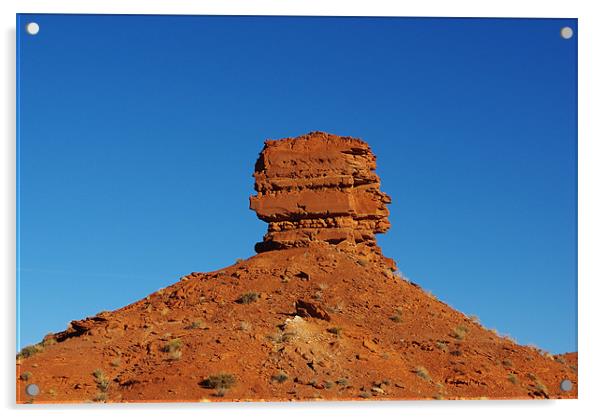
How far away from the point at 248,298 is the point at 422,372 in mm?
5811

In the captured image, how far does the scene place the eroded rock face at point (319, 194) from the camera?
3453cm

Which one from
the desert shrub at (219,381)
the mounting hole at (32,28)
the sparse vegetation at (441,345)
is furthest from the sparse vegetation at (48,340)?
the mounting hole at (32,28)

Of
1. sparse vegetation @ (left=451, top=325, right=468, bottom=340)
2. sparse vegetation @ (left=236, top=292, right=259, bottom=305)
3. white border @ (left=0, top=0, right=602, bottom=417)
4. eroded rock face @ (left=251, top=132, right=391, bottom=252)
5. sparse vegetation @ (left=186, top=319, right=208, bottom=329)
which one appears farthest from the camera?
eroded rock face @ (left=251, top=132, right=391, bottom=252)

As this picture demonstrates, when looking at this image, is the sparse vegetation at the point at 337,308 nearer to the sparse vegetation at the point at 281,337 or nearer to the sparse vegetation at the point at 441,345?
the sparse vegetation at the point at 281,337

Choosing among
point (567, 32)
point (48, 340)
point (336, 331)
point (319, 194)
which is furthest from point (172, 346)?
point (567, 32)

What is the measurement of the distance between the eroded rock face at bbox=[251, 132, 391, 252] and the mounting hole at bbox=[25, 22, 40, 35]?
12943mm

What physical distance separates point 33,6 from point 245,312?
1031cm

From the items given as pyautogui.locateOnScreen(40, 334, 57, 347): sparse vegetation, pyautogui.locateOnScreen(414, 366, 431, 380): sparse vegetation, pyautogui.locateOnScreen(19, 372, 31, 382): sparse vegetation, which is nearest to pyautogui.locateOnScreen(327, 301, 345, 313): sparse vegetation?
pyautogui.locateOnScreen(414, 366, 431, 380): sparse vegetation

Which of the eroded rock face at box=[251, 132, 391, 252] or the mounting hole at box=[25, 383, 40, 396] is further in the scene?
the eroded rock face at box=[251, 132, 391, 252]

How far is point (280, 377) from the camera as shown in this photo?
2541cm

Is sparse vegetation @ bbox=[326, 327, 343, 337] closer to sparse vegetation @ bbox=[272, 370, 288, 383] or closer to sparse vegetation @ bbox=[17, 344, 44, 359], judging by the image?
sparse vegetation @ bbox=[272, 370, 288, 383]

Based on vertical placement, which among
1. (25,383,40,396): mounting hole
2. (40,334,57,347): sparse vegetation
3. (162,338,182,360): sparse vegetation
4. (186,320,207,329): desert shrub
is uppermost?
(186,320,207,329): desert shrub

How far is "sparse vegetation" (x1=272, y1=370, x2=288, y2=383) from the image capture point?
25.3 m

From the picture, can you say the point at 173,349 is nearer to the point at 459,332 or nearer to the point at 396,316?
the point at 396,316
